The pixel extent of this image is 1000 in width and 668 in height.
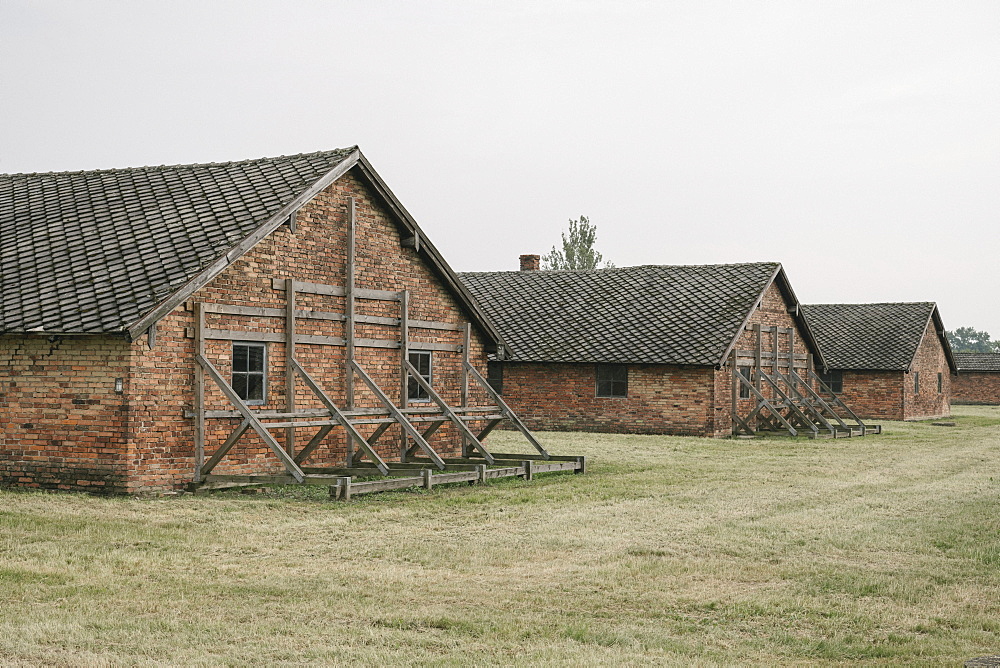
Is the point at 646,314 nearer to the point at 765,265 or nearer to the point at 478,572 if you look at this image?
the point at 765,265

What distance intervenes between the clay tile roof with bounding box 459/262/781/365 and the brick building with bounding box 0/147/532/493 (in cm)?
952

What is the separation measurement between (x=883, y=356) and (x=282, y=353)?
99.7ft

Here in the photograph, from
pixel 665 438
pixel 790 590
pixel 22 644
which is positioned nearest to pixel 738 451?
pixel 665 438

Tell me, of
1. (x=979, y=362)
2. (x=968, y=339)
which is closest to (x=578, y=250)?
(x=979, y=362)

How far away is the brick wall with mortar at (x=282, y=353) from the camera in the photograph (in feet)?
49.7

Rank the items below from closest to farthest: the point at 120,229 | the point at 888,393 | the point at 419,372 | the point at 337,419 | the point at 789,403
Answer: the point at 337,419 < the point at 120,229 < the point at 419,372 < the point at 789,403 < the point at 888,393

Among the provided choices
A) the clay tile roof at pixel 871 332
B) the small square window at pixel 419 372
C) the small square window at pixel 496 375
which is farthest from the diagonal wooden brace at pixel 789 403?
the small square window at pixel 419 372

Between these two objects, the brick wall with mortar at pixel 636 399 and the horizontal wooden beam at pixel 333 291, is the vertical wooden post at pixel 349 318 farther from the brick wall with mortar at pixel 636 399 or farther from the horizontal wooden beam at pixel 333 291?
the brick wall with mortar at pixel 636 399

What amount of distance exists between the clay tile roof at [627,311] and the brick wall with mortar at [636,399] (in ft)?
1.75

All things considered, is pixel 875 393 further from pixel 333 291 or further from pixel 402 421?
pixel 402 421

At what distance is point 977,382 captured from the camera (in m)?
63.9

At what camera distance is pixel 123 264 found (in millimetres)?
16203

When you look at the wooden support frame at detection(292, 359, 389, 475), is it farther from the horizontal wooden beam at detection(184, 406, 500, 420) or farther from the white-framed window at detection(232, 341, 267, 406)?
the white-framed window at detection(232, 341, 267, 406)

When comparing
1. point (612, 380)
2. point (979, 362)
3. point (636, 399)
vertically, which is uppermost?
point (979, 362)
